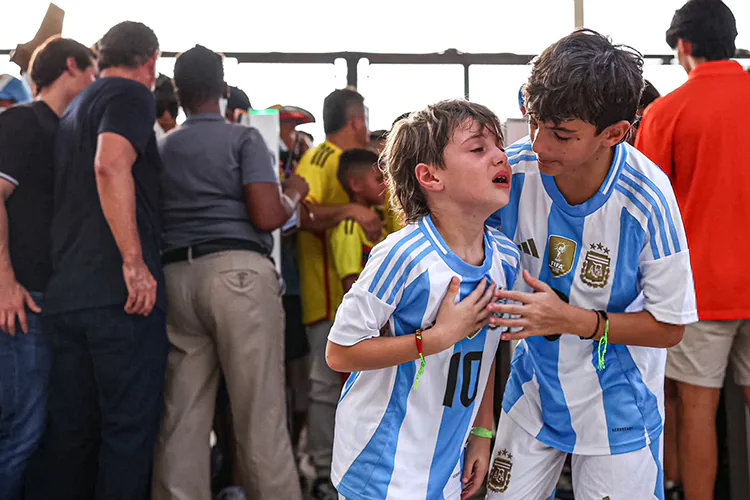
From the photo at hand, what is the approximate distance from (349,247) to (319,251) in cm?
24

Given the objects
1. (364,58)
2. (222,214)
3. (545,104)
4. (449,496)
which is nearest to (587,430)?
(449,496)

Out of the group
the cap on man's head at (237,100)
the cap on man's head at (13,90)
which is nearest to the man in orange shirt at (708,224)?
the cap on man's head at (237,100)

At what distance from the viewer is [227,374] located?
2807 millimetres

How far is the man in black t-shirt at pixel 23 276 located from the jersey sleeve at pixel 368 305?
1544 mm

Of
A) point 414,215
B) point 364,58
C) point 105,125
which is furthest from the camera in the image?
point 364,58

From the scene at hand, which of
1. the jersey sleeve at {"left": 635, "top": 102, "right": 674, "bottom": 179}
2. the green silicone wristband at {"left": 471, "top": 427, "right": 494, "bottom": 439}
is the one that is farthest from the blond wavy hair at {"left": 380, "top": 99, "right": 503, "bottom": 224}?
the jersey sleeve at {"left": 635, "top": 102, "right": 674, "bottom": 179}

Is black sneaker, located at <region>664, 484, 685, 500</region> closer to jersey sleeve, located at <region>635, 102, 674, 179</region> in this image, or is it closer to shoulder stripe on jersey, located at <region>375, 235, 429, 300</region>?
jersey sleeve, located at <region>635, 102, 674, 179</region>

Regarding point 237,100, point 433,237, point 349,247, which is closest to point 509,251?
point 433,237

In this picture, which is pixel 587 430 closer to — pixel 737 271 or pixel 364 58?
pixel 737 271

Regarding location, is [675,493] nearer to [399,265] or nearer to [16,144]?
[399,265]

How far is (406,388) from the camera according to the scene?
1.58m

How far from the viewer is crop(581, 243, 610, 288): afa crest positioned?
1643mm

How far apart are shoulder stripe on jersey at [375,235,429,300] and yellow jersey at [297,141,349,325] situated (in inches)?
72.7

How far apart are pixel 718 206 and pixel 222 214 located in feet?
5.84
